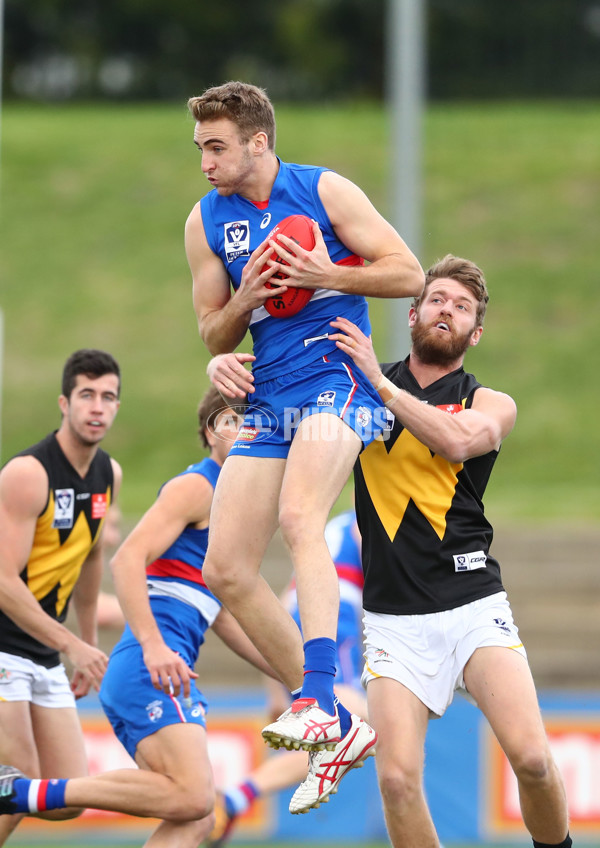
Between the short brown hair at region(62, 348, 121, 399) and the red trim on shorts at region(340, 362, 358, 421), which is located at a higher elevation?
the short brown hair at region(62, 348, 121, 399)

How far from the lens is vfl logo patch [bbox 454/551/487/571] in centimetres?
548

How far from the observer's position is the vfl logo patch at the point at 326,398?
16.5 ft

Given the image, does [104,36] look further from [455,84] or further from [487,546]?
[487,546]

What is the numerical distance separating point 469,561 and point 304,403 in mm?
1077

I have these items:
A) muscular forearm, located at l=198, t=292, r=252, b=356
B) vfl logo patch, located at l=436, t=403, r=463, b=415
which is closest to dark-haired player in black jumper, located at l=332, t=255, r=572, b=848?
vfl logo patch, located at l=436, t=403, r=463, b=415

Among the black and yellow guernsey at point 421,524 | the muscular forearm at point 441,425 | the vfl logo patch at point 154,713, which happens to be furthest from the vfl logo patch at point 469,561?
the vfl logo patch at point 154,713

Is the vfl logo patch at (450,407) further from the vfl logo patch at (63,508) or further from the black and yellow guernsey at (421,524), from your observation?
the vfl logo patch at (63,508)

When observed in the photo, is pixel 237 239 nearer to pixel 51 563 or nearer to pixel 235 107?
pixel 235 107

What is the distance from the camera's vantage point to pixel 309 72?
31.8 metres

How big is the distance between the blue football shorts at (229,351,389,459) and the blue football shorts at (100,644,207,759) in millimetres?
1414

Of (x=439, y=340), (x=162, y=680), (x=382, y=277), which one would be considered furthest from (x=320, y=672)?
(x=439, y=340)

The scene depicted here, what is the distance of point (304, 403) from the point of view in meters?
5.08

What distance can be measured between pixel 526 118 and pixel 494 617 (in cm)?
2430

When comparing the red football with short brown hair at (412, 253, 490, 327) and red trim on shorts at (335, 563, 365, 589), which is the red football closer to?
short brown hair at (412, 253, 490, 327)
